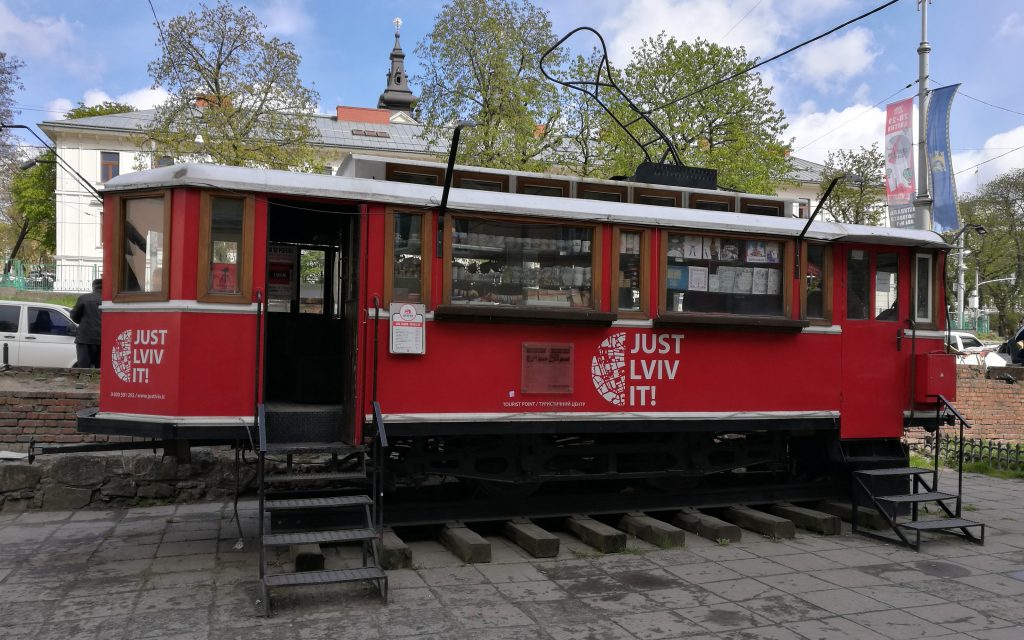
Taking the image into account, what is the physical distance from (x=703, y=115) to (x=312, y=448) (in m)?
17.6

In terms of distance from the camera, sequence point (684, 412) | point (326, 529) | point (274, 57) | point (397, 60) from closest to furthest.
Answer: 1. point (326, 529)
2. point (684, 412)
3. point (274, 57)
4. point (397, 60)

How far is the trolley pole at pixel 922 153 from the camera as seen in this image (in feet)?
53.9

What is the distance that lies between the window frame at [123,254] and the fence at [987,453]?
33.2ft

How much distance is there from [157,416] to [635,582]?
386cm

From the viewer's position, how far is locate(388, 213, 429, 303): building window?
6938mm

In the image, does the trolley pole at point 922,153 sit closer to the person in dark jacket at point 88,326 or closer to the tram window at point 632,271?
the tram window at point 632,271

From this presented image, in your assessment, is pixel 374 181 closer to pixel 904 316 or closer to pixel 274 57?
pixel 904 316

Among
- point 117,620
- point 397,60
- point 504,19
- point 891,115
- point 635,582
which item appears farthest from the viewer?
point 397,60

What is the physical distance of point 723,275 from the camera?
7.91m

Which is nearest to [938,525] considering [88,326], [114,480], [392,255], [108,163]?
[392,255]

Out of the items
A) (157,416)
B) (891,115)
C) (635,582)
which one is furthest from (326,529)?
(891,115)

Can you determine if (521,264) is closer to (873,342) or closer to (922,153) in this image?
(873,342)

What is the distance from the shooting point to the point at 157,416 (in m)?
6.38

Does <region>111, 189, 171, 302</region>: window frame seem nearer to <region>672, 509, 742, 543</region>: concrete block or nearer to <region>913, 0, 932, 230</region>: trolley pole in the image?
<region>672, 509, 742, 543</region>: concrete block
